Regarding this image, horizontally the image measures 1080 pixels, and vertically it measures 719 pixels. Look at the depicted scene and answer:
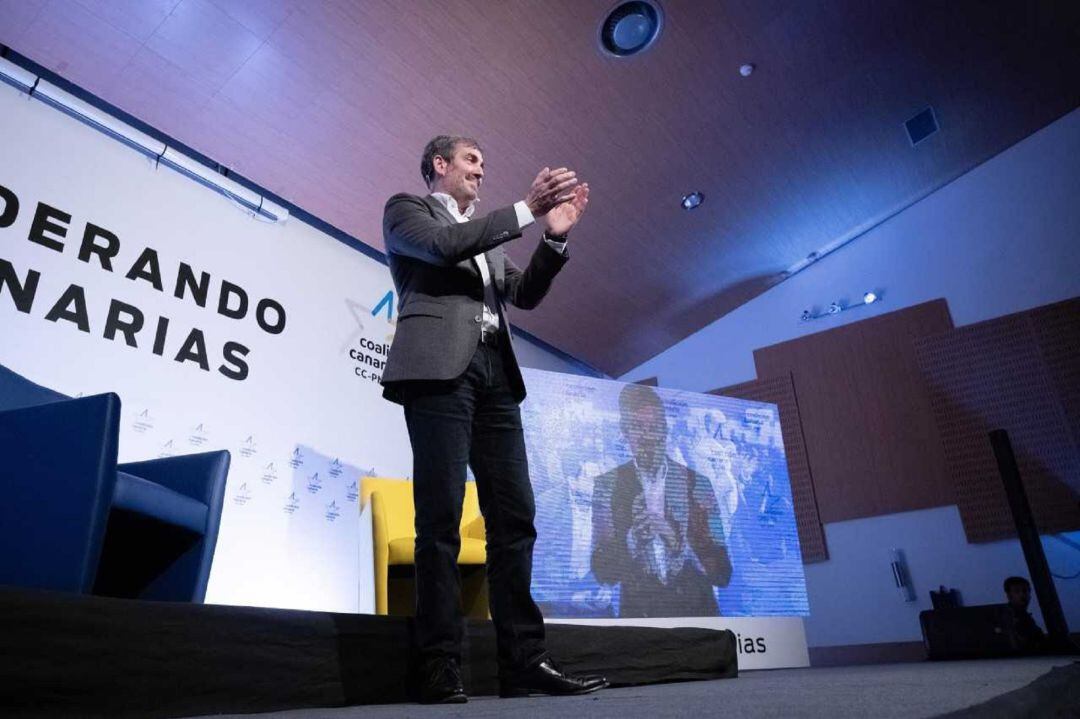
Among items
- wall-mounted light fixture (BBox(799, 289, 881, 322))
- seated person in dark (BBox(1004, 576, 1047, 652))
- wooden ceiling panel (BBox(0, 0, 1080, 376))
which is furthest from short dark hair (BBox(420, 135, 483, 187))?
wall-mounted light fixture (BBox(799, 289, 881, 322))

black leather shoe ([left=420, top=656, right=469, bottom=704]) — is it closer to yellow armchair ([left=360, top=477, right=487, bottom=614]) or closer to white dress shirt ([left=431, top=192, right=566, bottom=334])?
white dress shirt ([left=431, top=192, right=566, bottom=334])

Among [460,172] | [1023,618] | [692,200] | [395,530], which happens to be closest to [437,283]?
[460,172]

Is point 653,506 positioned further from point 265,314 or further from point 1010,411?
point 1010,411

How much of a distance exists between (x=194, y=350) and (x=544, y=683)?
2895 mm

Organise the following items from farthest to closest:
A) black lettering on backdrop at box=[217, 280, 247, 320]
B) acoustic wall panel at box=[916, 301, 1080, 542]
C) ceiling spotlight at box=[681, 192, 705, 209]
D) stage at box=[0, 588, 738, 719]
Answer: ceiling spotlight at box=[681, 192, 705, 209] < acoustic wall panel at box=[916, 301, 1080, 542] < black lettering on backdrop at box=[217, 280, 247, 320] < stage at box=[0, 588, 738, 719]

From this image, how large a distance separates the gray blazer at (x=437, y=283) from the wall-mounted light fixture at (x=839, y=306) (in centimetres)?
494

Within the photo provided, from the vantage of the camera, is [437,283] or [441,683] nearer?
[441,683]

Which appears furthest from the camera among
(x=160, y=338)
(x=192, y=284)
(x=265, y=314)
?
(x=265, y=314)

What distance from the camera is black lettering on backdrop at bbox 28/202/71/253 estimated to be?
10.6 ft

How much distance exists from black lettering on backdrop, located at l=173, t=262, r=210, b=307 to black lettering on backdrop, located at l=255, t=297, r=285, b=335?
31 centimetres

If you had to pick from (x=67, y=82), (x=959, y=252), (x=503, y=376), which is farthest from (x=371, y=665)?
(x=959, y=252)

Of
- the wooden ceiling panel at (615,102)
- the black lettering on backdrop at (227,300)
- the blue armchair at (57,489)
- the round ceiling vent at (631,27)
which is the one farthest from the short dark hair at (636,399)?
the blue armchair at (57,489)

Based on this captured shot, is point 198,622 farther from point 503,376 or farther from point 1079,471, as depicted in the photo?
point 1079,471

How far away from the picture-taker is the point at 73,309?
10.7ft
